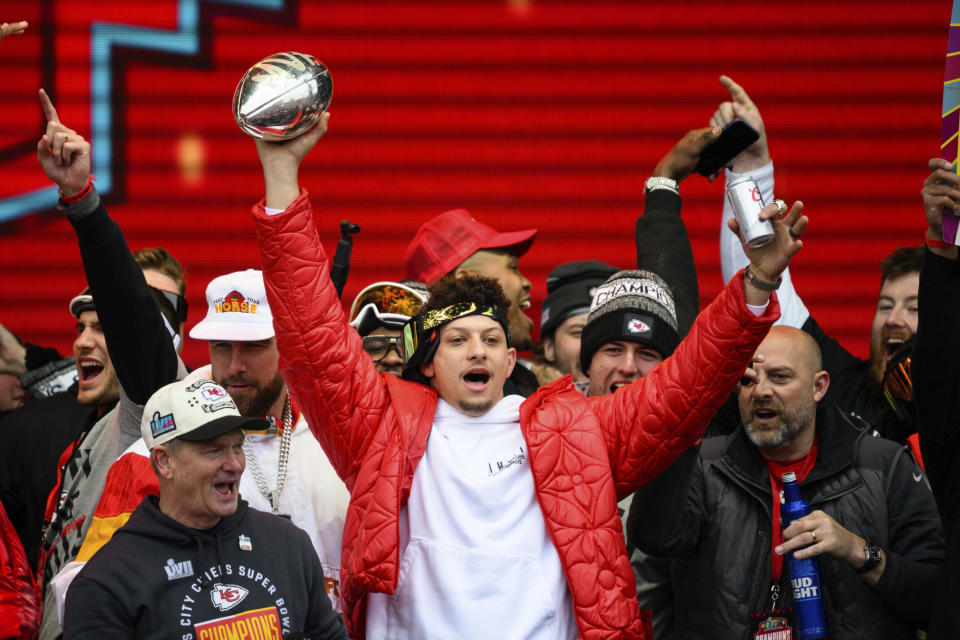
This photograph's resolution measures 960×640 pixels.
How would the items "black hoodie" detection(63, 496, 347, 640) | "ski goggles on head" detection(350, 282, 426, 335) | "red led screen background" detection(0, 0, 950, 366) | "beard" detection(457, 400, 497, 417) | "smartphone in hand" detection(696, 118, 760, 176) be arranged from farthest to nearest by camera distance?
"red led screen background" detection(0, 0, 950, 366)
"ski goggles on head" detection(350, 282, 426, 335)
"smartphone in hand" detection(696, 118, 760, 176)
"beard" detection(457, 400, 497, 417)
"black hoodie" detection(63, 496, 347, 640)

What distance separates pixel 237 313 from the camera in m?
4.12

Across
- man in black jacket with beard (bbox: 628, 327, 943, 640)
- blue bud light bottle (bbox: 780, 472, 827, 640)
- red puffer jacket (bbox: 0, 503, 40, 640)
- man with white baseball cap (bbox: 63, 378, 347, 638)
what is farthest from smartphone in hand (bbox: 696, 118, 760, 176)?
red puffer jacket (bbox: 0, 503, 40, 640)

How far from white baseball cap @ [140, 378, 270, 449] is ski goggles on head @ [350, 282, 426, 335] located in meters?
1.51

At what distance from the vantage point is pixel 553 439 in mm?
3408

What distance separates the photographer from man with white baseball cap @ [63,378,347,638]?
2934 millimetres

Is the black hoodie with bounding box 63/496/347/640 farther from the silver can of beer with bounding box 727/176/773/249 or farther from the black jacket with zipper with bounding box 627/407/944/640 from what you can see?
the silver can of beer with bounding box 727/176/773/249

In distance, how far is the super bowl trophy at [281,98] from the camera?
130 inches

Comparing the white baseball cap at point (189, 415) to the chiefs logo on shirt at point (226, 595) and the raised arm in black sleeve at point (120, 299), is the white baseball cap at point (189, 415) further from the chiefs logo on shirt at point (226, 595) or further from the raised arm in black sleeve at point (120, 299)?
the raised arm in black sleeve at point (120, 299)

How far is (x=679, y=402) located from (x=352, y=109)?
376 centimetres

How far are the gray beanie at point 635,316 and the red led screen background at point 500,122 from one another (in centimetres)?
235

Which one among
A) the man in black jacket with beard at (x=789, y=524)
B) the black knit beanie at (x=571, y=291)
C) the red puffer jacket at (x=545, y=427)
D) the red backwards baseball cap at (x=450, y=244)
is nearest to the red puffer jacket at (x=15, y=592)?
the red puffer jacket at (x=545, y=427)

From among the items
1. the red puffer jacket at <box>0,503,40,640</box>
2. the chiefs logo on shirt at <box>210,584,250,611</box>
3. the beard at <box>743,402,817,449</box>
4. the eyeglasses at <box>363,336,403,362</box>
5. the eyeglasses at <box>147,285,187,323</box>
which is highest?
the eyeglasses at <box>147,285,187,323</box>

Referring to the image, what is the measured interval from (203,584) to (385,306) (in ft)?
6.42

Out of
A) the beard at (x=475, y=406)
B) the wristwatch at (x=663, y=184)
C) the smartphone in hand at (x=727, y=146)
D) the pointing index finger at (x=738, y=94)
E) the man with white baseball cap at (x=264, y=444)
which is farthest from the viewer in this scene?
the wristwatch at (x=663, y=184)
